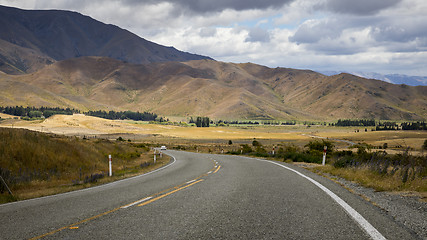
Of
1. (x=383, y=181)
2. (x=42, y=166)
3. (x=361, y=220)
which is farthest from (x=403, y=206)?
(x=42, y=166)

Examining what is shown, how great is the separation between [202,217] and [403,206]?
16.1 ft

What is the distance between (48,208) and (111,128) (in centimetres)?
13673

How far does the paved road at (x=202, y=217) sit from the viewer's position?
18.6 ft

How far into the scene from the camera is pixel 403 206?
7957mm

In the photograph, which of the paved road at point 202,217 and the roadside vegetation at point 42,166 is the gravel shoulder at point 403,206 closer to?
the paved road at point 202,217

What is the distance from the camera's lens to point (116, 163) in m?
27.4

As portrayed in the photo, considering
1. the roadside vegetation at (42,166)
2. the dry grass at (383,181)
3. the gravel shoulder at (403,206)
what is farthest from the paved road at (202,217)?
the roadside vegetation at (42,166)

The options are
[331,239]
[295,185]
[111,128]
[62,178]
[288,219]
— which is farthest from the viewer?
[111,128]

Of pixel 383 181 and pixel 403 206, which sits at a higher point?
pixel 403 206

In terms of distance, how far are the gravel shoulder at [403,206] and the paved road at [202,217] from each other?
0.83 ft

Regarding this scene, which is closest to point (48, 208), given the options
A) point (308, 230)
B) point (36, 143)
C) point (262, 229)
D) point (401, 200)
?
point (262, 229)

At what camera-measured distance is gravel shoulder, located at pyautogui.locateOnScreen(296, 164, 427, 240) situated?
6.18 m

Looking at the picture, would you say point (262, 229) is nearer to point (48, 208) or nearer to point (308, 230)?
point (308, 230)

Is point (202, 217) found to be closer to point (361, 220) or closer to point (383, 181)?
point (361, 220)
